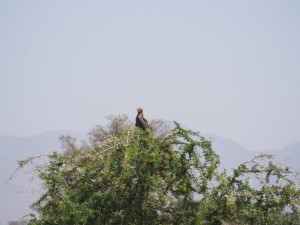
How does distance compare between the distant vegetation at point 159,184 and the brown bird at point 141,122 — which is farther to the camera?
the brown bird at point 141,122

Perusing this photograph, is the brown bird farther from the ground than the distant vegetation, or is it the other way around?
the brown bird

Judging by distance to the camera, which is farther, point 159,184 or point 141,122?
point 141,122

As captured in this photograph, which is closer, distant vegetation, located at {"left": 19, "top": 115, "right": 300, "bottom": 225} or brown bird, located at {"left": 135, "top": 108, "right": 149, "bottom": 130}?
distant vegetation, located at {"left": 19, "top": 115, "right": 300, "bottom": 225}

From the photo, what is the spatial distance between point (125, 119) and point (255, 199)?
840 inches

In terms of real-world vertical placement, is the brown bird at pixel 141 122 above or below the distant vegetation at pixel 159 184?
above

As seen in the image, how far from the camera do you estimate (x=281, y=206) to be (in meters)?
7.27

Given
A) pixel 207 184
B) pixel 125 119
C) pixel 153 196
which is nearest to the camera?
pixel 207 184

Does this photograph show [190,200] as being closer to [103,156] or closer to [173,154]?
[173,154]

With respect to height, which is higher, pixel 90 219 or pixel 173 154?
pixel 173 154

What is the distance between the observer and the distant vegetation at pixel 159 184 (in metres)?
6.95

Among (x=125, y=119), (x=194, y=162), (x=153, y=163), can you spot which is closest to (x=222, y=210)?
(x=194, y=162)

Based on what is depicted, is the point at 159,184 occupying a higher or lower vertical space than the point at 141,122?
lower

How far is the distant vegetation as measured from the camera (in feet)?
22.8

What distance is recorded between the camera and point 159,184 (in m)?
7.22
